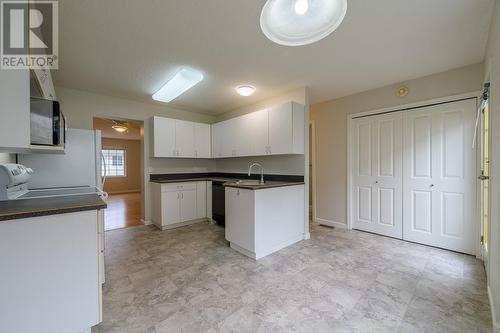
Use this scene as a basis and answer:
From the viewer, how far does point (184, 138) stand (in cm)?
432

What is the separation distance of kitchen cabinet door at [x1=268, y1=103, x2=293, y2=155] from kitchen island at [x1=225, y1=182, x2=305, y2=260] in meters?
0.63

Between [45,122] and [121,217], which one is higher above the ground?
[45,122]

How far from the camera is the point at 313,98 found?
3.85 metres

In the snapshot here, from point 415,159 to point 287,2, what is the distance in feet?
9.32

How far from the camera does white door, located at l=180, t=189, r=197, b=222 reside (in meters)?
3.99

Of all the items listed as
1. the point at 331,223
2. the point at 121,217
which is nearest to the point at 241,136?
the point at 331,223

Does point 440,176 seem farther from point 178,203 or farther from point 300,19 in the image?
point 178,203

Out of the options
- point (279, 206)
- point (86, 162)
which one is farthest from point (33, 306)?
point (279, 206)

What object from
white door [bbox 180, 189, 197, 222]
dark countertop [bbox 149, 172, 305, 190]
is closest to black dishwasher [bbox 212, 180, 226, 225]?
dark countertop [bbox 149, 172, 305, 190]

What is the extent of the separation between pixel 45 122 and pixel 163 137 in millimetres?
2363

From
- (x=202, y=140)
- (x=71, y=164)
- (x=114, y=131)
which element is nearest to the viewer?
(x=71, y=164)

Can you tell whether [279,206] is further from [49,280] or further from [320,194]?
[49,280]

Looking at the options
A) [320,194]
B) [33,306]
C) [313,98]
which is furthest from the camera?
[320,194]

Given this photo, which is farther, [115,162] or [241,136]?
[115,162]
